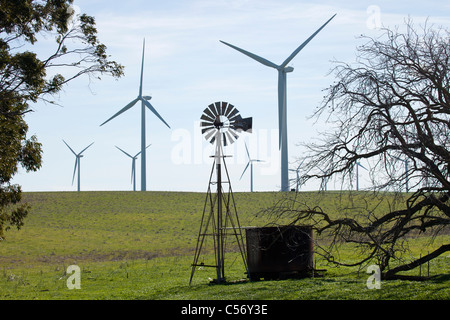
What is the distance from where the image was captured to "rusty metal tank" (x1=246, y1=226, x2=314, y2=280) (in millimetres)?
18531

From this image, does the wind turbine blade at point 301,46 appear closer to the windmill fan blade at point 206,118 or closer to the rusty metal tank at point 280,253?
the windmill fan blade at point 206,118

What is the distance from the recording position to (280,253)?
1862 cm

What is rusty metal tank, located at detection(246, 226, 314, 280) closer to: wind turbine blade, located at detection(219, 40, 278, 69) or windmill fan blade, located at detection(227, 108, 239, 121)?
windmill fan blade, located at detection(227, 108, 239, 121)

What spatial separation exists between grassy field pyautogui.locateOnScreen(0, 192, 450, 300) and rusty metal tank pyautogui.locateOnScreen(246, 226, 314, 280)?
2.72 ft

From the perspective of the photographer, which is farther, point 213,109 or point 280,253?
point 213,109

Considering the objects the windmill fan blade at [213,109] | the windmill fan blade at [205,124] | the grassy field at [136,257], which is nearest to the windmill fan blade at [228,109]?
the windmill fan blade at [213,109]

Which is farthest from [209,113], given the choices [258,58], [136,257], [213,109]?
[258,58]

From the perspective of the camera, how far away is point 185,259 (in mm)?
31141

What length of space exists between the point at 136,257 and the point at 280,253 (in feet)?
60.7

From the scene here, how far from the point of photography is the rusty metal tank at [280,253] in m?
18.5

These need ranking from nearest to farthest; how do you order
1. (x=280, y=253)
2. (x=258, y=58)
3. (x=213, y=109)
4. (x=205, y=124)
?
1. (x=280, y=253)
2. (x=213, y=109)
3. (x=205, y=124)
4. (x=258, y=58)

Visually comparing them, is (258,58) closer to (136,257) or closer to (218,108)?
(136,257)

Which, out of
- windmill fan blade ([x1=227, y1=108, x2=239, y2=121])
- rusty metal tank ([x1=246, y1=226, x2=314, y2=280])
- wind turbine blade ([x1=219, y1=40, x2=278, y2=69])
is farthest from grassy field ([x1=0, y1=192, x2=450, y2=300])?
wind turbine blade ([x1=219, y1=40, x2=278, y2=69])
